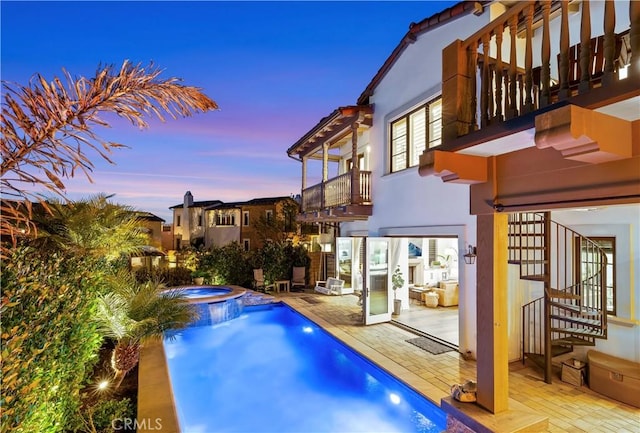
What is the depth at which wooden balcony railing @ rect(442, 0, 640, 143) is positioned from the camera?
2.68 metres

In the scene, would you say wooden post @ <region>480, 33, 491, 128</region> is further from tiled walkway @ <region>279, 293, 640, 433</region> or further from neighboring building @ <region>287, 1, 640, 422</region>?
tiled walkway @ <region>279, 293, 640, 433</region>

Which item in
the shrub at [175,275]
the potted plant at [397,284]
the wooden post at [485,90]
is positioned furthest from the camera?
the shrub at [175,275]

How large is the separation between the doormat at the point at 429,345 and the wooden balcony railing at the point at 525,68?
5874mm

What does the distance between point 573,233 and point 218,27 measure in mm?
13889

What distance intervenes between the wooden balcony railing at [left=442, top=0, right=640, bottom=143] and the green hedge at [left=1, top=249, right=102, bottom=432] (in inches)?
183

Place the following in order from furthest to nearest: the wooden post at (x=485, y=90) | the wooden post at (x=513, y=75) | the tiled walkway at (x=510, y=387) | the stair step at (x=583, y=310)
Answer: the stair step at (x=583, y=310)
the tiled walkway at (x=510, y=387)
the wooden post at (x=485, y=90)
the wooden post at (x=513, y=75)

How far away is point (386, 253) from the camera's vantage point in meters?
10.6

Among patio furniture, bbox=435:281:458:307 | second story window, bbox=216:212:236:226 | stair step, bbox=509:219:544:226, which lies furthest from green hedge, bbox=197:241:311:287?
second story window, bbox=216:212:236:226

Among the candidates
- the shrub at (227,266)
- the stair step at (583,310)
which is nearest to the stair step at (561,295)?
the stair step at (583,310)

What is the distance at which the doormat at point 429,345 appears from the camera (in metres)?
7.93

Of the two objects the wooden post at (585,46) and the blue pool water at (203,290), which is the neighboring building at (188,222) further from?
the wooden post at (585,46)

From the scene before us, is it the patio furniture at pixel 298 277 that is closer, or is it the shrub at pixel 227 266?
the shrub at pixel 227 266

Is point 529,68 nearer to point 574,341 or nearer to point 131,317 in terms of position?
point 574,341

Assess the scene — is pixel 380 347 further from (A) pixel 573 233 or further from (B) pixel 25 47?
(B) pixel 25 47
